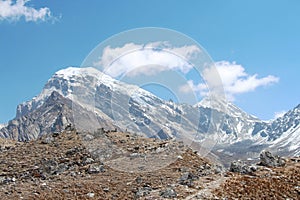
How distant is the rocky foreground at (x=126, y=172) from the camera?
2909 cm

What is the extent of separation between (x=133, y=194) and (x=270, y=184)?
9479 mm

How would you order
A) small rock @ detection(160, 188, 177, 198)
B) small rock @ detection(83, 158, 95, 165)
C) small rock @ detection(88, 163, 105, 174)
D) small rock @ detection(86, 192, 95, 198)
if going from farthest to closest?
small rock @ detection(83, 158, 95, 165)
small rock @ detection(88, 163, 105, 174)
small rock @ detection(86, 192, 95, 198)
small rock @ detection(160, 188, 177, 198)

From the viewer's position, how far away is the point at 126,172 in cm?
3694

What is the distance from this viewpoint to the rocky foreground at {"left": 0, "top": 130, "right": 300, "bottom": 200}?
1145 inches

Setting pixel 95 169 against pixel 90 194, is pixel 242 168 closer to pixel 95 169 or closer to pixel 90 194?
pixel 90 194

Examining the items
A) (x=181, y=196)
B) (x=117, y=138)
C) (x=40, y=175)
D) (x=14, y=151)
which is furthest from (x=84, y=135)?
(x=181, y=196)

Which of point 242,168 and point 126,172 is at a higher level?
point 126,172

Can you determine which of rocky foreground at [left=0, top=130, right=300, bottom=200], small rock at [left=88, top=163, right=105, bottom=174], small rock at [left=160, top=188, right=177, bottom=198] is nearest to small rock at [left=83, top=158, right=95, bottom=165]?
rocky foreground at [left=0, top=130, right=300, bottom=200]

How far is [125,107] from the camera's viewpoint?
3681 centimetres

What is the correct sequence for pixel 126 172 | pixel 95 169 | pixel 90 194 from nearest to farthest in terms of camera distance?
pixel 90 194 → pixel 126 172 → pixel 95 169

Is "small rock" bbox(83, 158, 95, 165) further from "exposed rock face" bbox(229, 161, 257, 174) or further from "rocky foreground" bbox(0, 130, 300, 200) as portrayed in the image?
"exposed rock face" bbox(229, 161, 257, 174)

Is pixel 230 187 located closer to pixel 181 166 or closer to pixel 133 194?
pixel 133 194

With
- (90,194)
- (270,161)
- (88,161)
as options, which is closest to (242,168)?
(270,161)

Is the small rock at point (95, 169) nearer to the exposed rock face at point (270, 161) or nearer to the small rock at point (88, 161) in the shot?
the small rock at point (88, 161)
